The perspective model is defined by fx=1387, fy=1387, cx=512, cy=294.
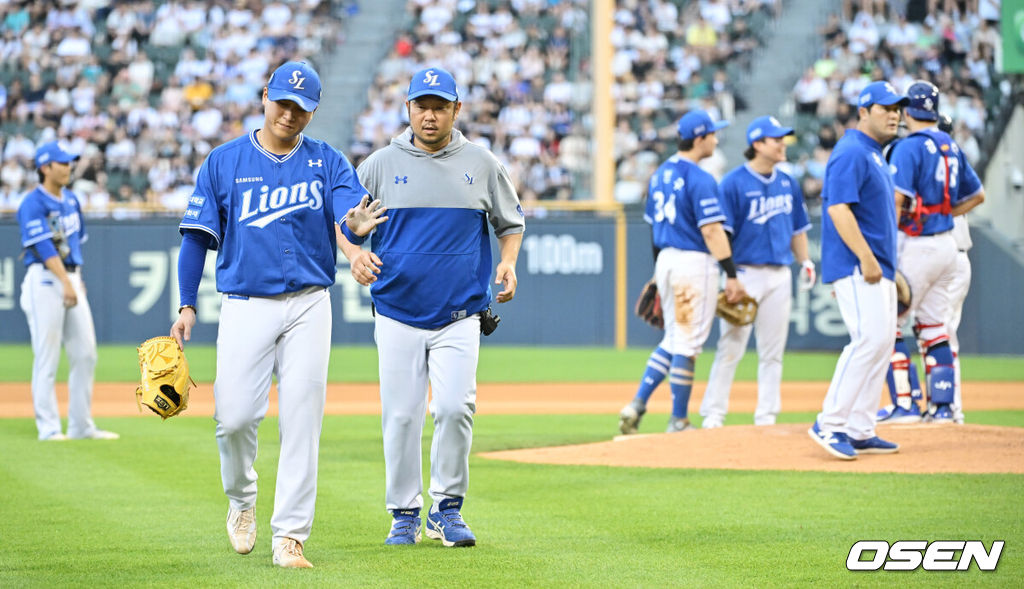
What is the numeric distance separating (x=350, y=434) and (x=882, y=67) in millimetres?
15207

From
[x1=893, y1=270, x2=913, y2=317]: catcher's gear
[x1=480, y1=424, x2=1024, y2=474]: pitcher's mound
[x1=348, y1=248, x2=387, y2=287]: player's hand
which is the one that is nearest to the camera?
[x1=348, y1=248, x2=387, y2=287]: player's hand

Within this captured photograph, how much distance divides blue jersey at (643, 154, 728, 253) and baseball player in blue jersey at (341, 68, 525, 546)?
4.31 m

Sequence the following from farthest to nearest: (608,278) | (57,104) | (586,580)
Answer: (57,104), (608,278), (586,580)

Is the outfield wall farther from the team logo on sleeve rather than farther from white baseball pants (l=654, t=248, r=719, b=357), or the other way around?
the team logo on sleeve

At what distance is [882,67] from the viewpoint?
23.4m

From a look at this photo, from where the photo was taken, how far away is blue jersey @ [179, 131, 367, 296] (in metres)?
5.51

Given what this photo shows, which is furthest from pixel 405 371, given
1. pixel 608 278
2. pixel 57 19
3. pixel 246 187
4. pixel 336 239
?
pixel 57 19

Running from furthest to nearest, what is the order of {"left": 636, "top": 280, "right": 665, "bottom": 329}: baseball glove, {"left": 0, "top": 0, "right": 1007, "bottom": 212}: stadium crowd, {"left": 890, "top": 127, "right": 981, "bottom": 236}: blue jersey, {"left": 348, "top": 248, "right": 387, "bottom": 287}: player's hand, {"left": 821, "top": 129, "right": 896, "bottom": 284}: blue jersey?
{"left": 0, "top": 0, "right": 1007, "bottom": 212}: stadium crowd < {"left": 636, "top": 280, "right": 665, "bottom": 329}: baseball glove < {"left": 890, "top": 127, "right": 981, "bottom": 236}: blue jersey < {"left": 821, "top": 129, "right": 896, "bottom": 284}: blue jersey < {"left": 348, "top": 248, "right": 387, "bottom": 287}: player's hand

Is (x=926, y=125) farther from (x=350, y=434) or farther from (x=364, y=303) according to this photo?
(x=364, y=303)

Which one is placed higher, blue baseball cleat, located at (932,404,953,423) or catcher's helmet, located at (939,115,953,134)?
catcher's helmet, located at (939,115,953,134)

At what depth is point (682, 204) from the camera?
10.2m

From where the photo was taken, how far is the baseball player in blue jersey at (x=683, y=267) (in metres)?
10.3

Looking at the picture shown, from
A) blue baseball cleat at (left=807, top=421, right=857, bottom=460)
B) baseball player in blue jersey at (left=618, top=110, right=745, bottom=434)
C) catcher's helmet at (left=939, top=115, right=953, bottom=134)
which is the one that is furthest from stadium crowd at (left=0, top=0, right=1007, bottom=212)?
blue baseball cleat at (left=807, top=421, right=857, bottom=460)

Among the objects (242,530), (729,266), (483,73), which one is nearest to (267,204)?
(242,530)
